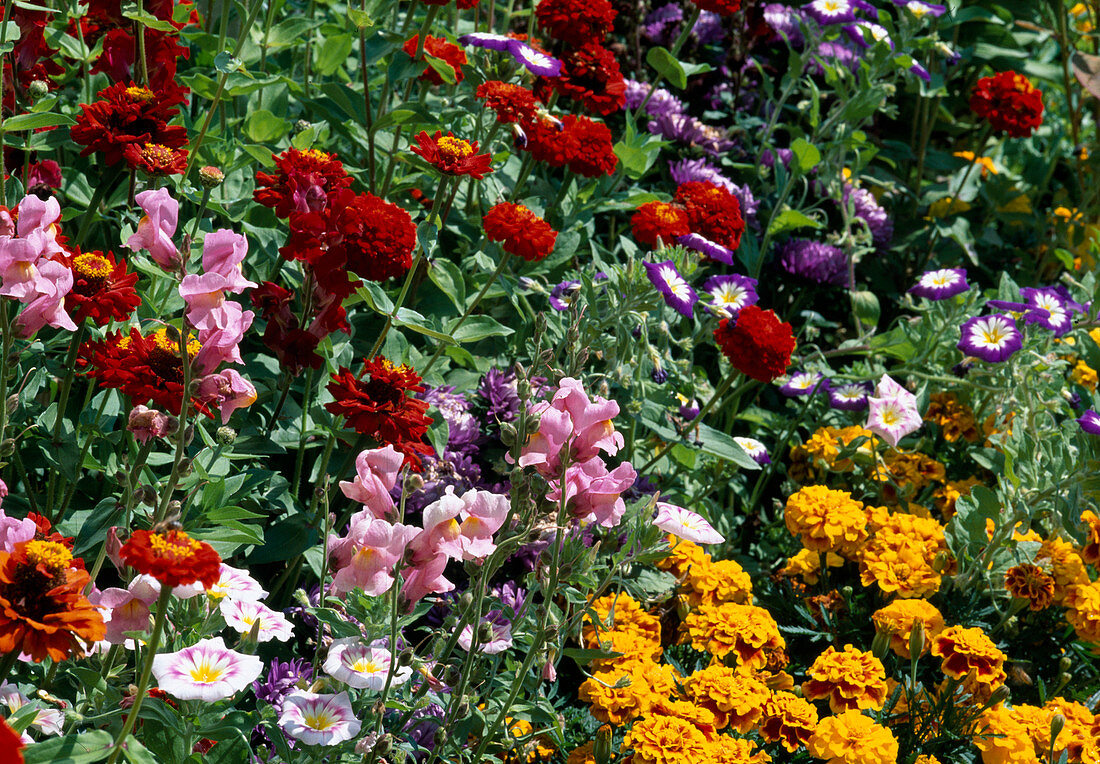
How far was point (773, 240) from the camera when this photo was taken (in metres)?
3.40

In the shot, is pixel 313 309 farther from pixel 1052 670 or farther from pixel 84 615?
pixel 1052 670

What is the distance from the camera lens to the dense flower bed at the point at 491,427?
1346 millimetres

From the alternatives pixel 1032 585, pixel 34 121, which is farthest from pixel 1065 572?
pixel 34 121

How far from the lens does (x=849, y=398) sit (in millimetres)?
2863

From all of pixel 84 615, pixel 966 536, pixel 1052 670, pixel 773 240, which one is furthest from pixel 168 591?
pixel 773 240

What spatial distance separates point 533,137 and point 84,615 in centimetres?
160

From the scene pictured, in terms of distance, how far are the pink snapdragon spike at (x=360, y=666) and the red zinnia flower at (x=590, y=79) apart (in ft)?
5.23

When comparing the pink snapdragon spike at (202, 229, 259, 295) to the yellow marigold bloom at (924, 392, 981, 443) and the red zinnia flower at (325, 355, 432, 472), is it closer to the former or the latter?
the red zinnia flower at (325, 355, 432, 472)

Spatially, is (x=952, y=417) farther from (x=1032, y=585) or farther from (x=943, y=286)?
(x=1032, y=585)

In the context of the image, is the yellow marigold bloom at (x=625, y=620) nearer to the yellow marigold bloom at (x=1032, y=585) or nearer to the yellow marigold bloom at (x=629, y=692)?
the yellow marigold bloom at (x=629, y=692)

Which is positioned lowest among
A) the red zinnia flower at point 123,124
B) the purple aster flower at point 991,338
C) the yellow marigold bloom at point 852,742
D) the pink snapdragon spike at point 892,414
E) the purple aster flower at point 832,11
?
the yellow marigold bloom at point 852,742

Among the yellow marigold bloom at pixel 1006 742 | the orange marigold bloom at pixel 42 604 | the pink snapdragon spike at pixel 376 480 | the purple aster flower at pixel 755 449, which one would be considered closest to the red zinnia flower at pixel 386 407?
the pink snapdragon spike at pixel 376 480

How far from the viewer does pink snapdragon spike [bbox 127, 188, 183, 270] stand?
145cm

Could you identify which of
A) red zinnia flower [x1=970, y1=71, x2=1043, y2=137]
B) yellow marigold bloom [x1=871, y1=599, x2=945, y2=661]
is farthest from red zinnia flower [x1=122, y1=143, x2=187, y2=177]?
red zinnia flower [x1=970, y1=71, x2=1043, y2=137]
